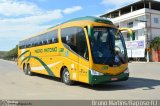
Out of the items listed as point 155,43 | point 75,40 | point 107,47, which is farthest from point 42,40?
point 155,43

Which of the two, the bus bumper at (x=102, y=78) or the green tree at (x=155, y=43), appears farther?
the green tree at (x=155, y=43)

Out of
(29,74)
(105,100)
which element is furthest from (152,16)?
(105,100)

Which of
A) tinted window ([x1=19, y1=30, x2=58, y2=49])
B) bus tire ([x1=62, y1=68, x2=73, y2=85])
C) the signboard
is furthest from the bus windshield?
the signboard

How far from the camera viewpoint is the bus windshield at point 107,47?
46.8 feet

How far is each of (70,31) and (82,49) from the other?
181 cm

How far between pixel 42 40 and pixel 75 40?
6207mm

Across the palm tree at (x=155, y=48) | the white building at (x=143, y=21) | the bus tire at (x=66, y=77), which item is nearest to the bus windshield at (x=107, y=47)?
the bus tire at (x=66, y=77)

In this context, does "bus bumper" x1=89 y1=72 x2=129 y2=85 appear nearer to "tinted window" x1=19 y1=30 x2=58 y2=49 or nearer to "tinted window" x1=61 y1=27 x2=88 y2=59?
"tinted window" x1=61 y1=27 x2=88 y2=59

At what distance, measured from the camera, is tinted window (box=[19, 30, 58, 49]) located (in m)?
18.7

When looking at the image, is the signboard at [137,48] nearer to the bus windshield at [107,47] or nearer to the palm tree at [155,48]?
the palm tree at [155,48]

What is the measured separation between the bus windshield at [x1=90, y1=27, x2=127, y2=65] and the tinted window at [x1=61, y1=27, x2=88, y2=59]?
19.5 inches

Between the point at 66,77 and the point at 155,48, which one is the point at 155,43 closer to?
the point at 155,48

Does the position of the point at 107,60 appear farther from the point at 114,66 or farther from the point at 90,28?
the point at 90,28

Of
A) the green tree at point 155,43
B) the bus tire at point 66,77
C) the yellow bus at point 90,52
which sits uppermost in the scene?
the green tree at point 155,43
